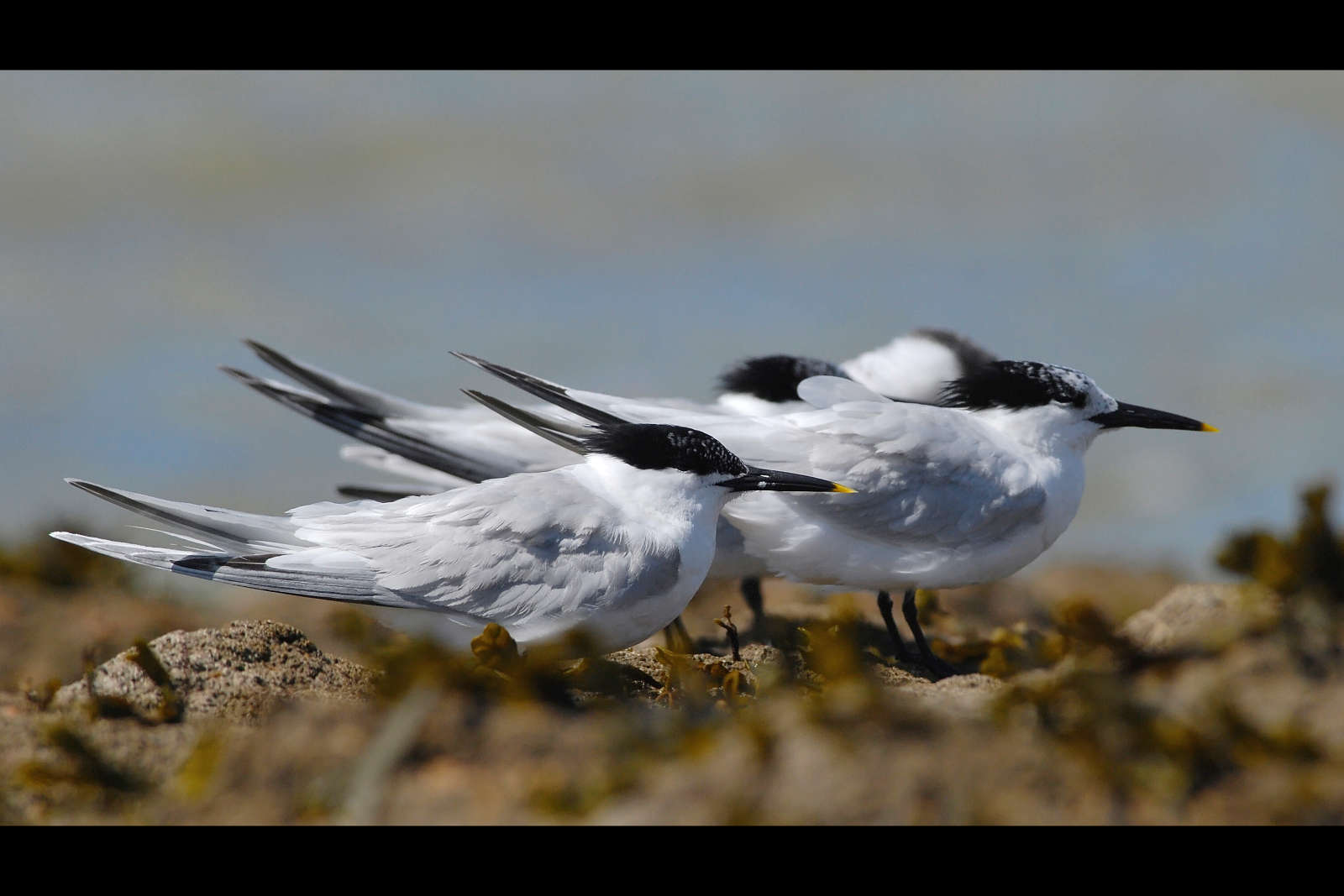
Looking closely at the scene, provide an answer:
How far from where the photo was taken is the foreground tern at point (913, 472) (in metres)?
5.18

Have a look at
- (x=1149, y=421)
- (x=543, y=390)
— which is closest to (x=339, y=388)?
(x=543, y=390)

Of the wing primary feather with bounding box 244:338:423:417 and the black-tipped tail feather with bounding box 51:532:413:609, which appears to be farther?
the wing primary feather with bounding box 244:338:423:417

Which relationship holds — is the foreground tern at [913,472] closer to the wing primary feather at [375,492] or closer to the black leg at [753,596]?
the black leg at [753,596]

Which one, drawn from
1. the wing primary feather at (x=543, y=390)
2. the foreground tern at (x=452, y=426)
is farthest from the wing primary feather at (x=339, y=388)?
the wing primary feather at (x=543, y=390)

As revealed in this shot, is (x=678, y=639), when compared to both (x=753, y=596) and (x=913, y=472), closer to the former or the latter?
(x=753, y=596)

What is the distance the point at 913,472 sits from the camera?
203 inches

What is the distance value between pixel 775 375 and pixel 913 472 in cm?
156

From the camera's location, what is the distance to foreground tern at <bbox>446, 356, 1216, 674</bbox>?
204 inches

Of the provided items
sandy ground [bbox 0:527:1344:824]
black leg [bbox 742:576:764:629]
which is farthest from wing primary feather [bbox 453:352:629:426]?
black leg [bbox 742:576:764:629]

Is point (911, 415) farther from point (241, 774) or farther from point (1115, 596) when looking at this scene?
point (1115, 596)

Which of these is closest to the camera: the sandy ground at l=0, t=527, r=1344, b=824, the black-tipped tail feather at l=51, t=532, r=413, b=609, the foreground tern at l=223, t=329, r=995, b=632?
the sandy ground at l=0, t=527, r=1344, b=824

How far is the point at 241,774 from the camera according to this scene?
3209mm

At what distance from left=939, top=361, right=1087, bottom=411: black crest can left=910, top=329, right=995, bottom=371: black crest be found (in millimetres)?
1406

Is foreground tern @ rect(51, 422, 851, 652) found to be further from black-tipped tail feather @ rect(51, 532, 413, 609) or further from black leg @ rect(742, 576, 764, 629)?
black leg @ rect(742, 576, 764, 629)
